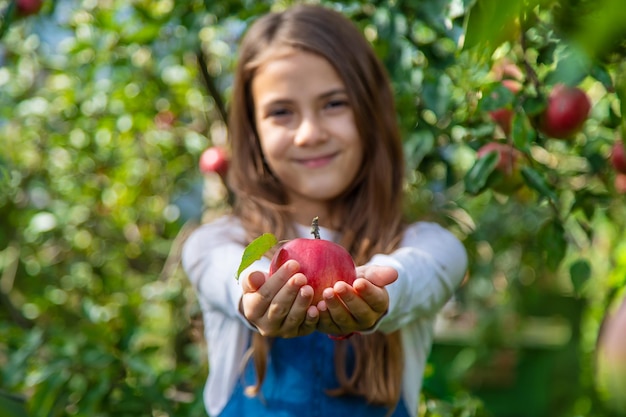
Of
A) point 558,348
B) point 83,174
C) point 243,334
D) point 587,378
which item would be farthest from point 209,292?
point 558,348

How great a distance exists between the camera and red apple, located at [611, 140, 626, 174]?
164 centimetres

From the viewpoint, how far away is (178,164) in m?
2.73

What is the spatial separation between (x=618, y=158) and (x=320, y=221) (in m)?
0.55

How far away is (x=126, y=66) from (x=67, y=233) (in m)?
0.61

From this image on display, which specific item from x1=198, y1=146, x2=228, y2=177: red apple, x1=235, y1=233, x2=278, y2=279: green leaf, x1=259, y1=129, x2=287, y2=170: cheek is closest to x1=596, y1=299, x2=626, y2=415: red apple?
x1=235, y1=233, x2=278, y2=279: green leaf

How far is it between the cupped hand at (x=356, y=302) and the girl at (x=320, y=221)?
0.67 ft

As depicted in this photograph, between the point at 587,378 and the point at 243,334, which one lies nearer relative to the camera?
the point at 243,334

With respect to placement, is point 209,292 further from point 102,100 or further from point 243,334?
point 102,100

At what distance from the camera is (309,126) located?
59.7 inches

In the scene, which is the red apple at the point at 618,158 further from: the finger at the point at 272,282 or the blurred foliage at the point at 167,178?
the finger at the point at 272,282

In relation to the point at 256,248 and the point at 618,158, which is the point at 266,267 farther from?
the point at 618,158

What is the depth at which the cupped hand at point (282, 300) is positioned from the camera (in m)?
1.10

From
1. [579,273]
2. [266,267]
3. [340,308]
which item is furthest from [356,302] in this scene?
[579,273]

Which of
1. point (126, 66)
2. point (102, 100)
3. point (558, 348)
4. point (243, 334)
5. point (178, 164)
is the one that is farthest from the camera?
point (558, 348)
